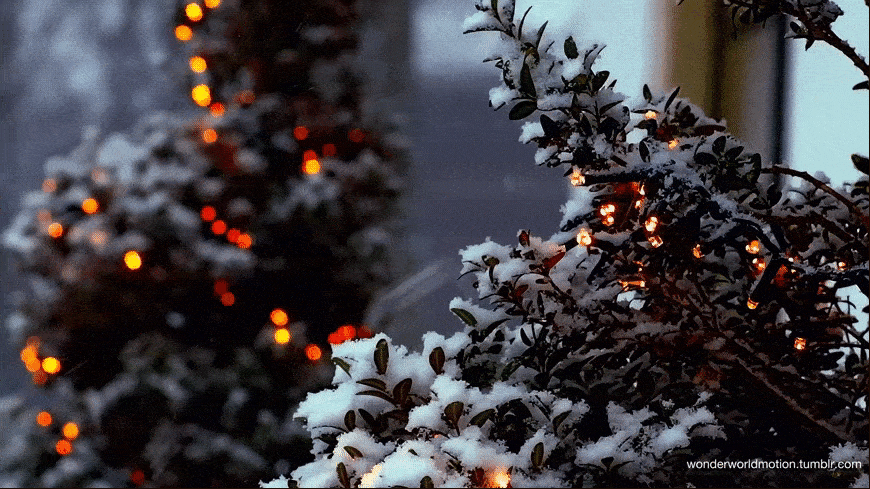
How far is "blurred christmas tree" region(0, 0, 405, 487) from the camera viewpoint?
1.92 metres

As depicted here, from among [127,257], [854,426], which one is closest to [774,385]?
[854,426]

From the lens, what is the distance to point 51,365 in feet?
6.54

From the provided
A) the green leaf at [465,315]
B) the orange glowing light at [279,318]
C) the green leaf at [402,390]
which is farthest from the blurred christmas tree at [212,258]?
the green leaf at [402,390]

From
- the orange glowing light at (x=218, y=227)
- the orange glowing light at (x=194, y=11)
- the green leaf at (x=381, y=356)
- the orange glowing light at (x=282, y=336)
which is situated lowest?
the green leaf at (x=381, y=356)

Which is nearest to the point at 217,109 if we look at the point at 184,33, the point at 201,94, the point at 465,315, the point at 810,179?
the point at 201,94

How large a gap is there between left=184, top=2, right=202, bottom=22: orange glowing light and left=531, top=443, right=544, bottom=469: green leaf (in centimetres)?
168

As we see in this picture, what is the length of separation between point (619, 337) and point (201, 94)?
149 cm

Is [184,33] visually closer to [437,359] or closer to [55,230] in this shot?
A: [55,230]

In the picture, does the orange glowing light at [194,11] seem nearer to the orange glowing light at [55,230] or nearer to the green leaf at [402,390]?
the orange glowing light at [55,230]

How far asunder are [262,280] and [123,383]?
0.46 metres

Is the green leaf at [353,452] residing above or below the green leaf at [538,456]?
above

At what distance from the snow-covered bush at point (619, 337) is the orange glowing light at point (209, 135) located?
125 centimetres

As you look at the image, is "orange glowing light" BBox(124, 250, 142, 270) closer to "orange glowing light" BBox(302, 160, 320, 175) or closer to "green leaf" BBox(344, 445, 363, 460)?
"orange glowing light" BBox(302, 160, 320, 175)

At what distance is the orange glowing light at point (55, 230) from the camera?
1.96m
